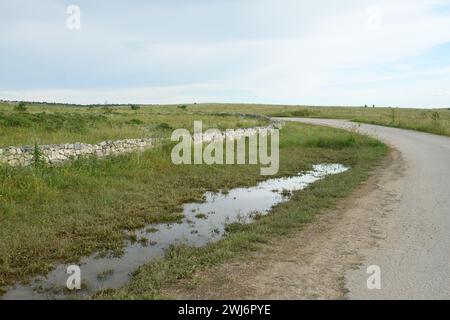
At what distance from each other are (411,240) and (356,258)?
128cm

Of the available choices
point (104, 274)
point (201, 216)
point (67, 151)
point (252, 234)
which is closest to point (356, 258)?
point (252, 234)

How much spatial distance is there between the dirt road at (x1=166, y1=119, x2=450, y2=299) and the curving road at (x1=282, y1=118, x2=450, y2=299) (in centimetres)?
1

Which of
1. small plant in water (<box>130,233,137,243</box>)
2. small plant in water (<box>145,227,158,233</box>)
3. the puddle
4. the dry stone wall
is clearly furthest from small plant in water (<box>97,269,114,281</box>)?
the dry stone wall

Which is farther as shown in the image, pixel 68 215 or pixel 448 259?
pixel 68 215

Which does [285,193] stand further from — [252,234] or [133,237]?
[133,237]

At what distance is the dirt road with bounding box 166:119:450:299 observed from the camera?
5.02 metres

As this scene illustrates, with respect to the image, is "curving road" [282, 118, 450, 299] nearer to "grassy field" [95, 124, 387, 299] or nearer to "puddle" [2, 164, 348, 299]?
"grassy field" [95, 124, 387, 299]

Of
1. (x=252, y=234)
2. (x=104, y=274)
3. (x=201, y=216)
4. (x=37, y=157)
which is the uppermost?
(x=37, y=157)

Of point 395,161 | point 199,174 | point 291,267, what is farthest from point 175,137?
point 291,267

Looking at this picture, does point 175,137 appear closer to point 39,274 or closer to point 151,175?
point 151,175

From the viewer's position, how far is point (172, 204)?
32.6 ft

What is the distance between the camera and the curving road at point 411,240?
16.4 ft

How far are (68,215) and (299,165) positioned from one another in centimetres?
953

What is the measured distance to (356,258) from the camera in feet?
19.9
